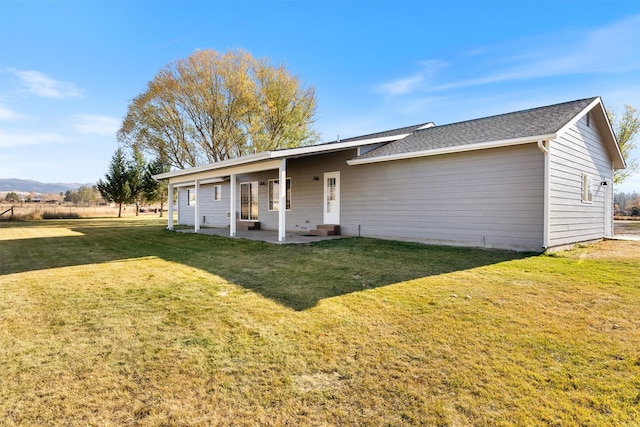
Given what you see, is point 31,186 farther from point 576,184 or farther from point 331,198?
point 576,184

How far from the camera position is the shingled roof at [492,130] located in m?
8.06

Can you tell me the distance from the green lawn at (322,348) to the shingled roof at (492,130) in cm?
377

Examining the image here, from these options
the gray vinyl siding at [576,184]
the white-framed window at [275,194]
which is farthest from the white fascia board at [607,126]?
the white-framed window at [275,194]

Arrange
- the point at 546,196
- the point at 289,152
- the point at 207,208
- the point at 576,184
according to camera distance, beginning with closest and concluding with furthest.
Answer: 1. the point at 546,196
2. the point at 576,184
3. the point at 289,152
4. the point at 207,208

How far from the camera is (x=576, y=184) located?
914cm

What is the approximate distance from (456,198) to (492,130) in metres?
2.13

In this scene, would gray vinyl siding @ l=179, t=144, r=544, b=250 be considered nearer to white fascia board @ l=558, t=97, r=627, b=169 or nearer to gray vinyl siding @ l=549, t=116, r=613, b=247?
gray vinyl siding @ l=549, t=116, r=613, b=247

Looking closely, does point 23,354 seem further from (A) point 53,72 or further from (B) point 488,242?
(A) point 53,72

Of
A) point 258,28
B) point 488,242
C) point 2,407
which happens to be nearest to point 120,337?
point 2,407

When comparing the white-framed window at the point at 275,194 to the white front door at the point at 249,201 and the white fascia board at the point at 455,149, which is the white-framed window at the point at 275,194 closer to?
the white front door at the point at 249,201

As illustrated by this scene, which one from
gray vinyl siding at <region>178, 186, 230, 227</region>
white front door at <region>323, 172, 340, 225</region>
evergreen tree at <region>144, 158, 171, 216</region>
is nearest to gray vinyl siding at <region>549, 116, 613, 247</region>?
white front door at <region>323, 172, 340, 225</region>

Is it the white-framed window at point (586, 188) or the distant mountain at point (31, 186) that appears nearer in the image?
the white-framed window at point (586, 188)

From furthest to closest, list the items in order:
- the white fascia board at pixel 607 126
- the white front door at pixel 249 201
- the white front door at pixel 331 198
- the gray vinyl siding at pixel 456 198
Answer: the white front door at pixel 249 201 → the white front door at pixel 331 198 → the white fascia board at pixel 607 126 → the gray vinyl siding at pixel 456 198

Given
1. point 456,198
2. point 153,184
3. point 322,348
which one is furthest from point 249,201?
point 153,184
